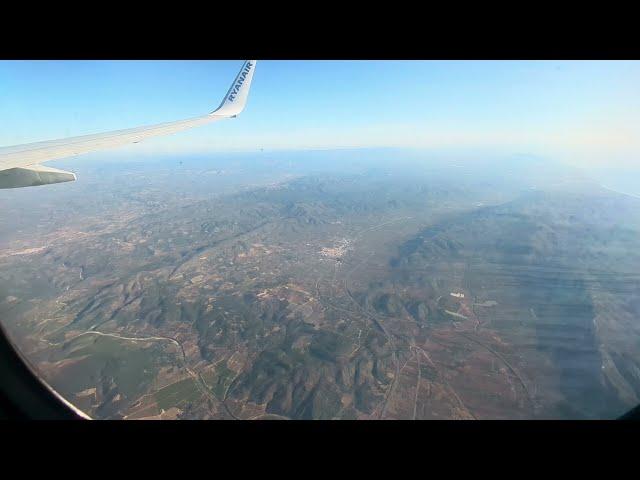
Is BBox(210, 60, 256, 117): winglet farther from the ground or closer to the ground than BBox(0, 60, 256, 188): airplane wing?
farther from the ground

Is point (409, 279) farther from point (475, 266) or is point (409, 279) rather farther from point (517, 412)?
point (517, 412)

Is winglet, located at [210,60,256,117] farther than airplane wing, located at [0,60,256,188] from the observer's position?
Yes

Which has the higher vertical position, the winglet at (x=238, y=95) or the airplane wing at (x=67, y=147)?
the winglet at (x=238, y=95)

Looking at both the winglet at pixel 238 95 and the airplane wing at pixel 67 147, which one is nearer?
the airplane wing at pixel 67 147

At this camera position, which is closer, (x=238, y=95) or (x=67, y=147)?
(x=67, y=147)

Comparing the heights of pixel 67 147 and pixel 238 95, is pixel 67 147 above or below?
below
